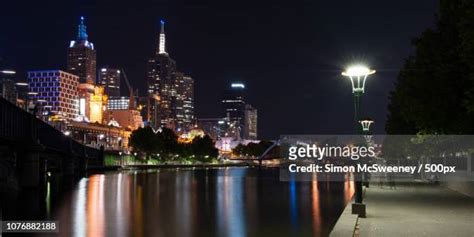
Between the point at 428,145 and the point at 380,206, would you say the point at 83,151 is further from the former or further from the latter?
the point at 380,206

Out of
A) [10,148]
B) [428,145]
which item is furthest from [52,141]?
[428,145]

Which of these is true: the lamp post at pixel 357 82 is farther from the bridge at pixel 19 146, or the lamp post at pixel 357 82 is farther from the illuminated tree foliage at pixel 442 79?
the bridge at pixel 19 146

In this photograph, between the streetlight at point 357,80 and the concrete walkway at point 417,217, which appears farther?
the streetlight at point 357,80

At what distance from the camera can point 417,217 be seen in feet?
87.5

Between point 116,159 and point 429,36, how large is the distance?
6269 inches

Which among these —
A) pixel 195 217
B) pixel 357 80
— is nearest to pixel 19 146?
pixel 195 217

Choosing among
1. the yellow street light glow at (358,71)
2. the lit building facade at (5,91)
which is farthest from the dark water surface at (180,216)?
the lit building facade at (5,91)

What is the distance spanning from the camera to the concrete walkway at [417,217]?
71.3 ft

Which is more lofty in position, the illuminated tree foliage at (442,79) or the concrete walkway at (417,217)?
the illuminated tree foliage at (442,79)

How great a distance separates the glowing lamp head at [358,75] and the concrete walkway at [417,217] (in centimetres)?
584

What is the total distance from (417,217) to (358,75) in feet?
22.6

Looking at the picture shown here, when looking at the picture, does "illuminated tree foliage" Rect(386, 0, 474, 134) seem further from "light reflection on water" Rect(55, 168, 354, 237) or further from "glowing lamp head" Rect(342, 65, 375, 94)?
"light reflection on water" Rect(55, 168, 354, 237)

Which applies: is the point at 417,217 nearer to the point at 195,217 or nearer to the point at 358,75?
the point at 358,75

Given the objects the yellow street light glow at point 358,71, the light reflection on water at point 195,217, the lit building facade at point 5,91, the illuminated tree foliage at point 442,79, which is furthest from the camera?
the lit building facade at point 5,91
